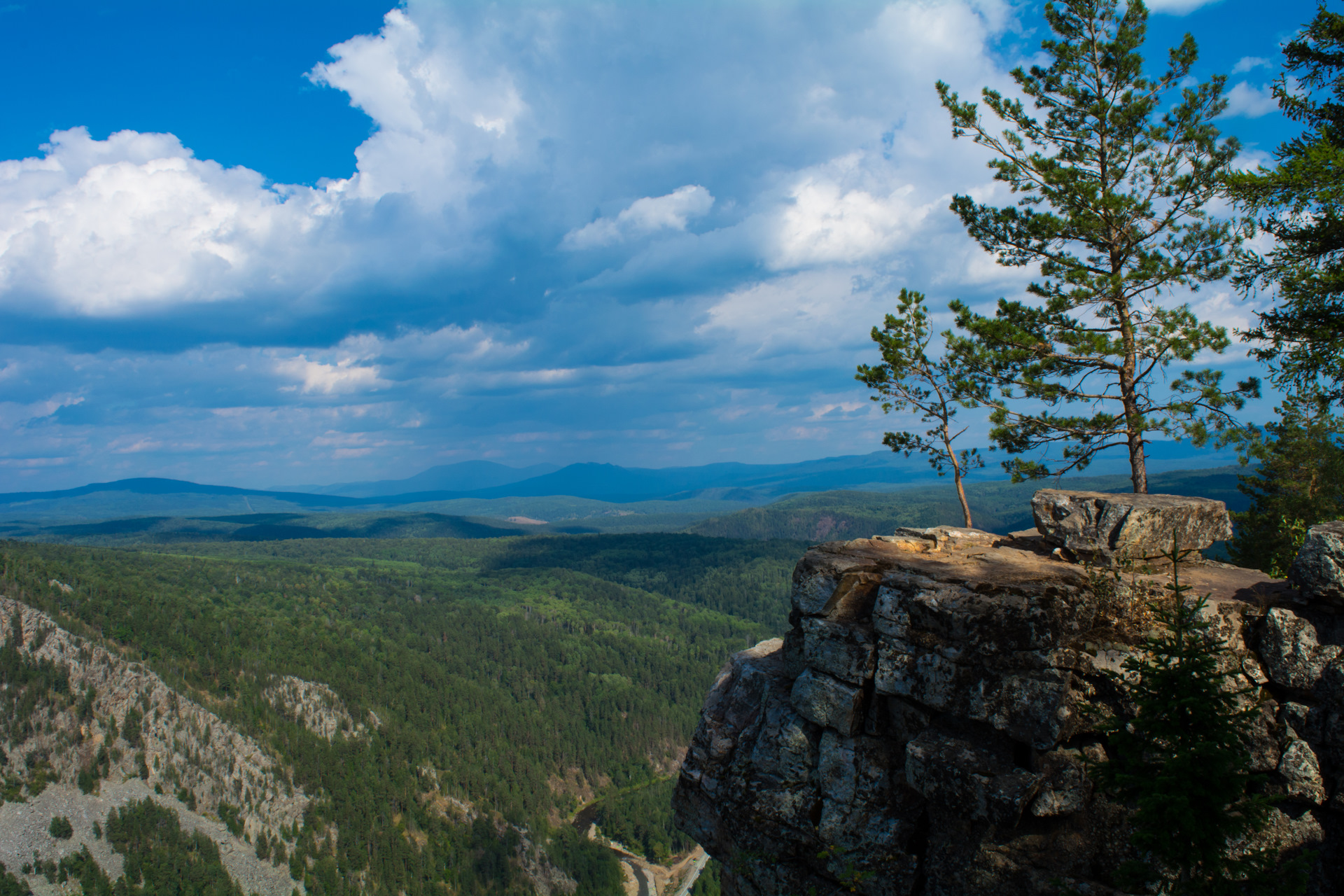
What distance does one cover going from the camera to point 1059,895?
41.1ft

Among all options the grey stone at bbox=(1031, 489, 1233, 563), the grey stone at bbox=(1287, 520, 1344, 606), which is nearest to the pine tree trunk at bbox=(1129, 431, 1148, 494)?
the grey stone at bbox=(1031, 489, 1233, 563)

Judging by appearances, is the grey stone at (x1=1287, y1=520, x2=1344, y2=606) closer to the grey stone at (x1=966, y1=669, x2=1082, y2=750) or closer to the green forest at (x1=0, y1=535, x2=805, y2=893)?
the grey stone at (x1=966, y1=669, x2=1082, y2=750)

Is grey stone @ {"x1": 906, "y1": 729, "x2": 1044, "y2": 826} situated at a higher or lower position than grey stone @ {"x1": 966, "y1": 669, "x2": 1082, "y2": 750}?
lower

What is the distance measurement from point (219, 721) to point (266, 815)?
84.9ft

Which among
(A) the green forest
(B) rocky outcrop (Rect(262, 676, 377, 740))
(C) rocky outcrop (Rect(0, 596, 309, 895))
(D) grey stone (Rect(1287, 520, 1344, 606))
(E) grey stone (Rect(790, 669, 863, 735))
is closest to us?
(D) grey stone (Rect(1287, 520, 1344, 606))

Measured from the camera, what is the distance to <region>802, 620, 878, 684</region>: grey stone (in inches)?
606

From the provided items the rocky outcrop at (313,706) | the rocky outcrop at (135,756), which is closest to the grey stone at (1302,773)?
the rocky outcrop at (135,756)

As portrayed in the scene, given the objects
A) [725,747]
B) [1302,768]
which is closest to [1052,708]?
[1302,768]

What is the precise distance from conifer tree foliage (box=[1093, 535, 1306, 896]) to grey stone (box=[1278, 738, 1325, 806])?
2351 millimetres

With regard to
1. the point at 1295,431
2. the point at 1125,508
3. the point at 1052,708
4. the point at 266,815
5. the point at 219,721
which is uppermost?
the point at 1295,431

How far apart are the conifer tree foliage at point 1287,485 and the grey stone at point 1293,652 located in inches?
514

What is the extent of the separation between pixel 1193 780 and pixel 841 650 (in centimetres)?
716

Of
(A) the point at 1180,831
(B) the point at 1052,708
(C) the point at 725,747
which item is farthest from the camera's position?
(C) the point at 725,747

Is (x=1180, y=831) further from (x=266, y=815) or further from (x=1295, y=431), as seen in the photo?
(x=266, y=815)
